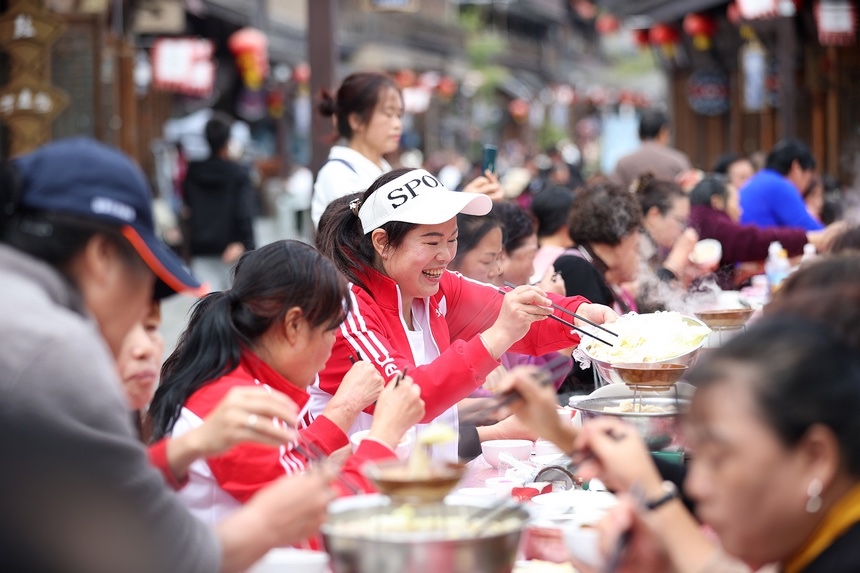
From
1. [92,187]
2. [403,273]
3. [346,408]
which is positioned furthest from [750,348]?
[403,273]

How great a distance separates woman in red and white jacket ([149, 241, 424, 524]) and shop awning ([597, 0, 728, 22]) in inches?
647

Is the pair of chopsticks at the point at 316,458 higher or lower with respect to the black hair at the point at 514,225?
lower

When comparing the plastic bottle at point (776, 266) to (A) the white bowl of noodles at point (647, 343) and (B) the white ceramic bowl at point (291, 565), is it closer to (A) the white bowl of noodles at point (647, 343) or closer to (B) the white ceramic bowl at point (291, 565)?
(A) the white bowl of noodles at point (647, 343)

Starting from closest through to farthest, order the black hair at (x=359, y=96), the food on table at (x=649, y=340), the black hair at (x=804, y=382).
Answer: the black hair at (x=804, y=382) → the food on table at (x=649, y=340) → the black hair at (x=359, y=96)

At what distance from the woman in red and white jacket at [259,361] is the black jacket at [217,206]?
7.52 metres

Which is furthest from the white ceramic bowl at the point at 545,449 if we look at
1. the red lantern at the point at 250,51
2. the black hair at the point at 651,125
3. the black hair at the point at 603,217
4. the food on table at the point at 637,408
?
the red lantern at the point at 250,51

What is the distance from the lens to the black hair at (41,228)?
202 cm

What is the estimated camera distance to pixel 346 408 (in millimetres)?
3240

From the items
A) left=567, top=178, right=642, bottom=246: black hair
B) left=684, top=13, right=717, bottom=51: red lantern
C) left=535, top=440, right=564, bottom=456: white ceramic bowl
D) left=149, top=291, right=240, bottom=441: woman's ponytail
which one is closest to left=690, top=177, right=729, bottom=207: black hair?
left=567, top=178, right=642, bottom=246: black hair

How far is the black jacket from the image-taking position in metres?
10.5

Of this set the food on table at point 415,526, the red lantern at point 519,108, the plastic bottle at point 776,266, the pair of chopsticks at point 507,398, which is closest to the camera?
the food on table at point 415,526

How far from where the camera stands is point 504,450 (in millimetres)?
3936

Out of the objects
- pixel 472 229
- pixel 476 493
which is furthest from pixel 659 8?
pixel 476 493

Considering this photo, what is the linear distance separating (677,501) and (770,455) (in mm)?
326
